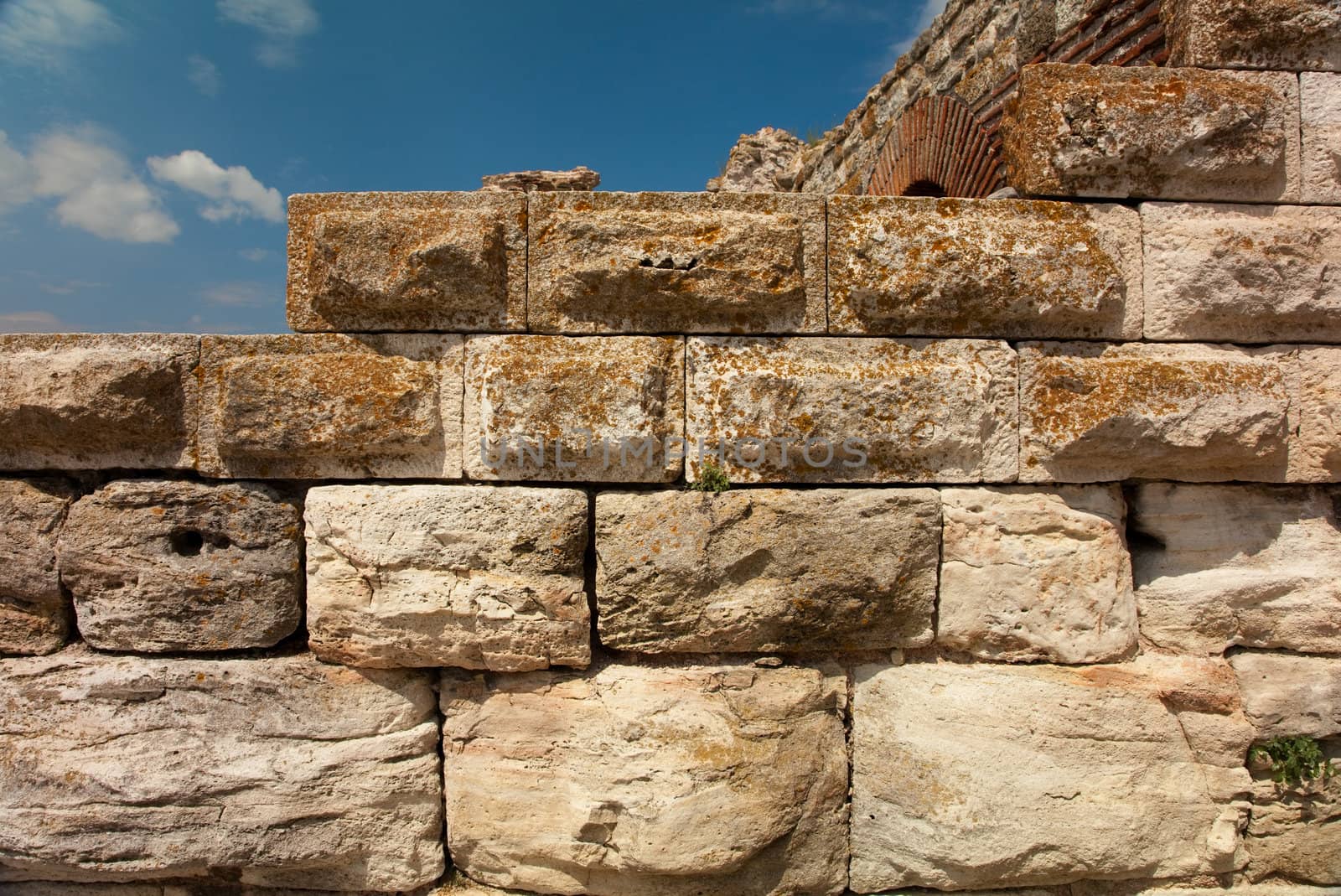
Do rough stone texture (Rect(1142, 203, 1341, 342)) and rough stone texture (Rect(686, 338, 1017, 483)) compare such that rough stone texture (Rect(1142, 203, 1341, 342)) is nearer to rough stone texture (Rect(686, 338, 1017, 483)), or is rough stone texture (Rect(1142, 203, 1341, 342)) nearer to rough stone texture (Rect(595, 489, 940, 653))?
rough stone texture (Rect(686, 338, 1017, 483))

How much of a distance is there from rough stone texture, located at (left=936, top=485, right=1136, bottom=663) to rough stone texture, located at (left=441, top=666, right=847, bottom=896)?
522 mm

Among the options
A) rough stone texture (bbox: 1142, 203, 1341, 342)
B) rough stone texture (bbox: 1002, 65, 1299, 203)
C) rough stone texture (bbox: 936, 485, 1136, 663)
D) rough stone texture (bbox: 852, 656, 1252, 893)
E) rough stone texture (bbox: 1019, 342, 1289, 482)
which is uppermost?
rough stone texture (bbox: 1002, 65, 1299, 203)

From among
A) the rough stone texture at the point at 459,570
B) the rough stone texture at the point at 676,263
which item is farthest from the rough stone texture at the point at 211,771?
the rough stone texture at the point at 676,263

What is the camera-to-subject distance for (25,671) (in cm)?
240

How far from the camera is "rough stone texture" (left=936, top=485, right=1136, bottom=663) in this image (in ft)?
7.70

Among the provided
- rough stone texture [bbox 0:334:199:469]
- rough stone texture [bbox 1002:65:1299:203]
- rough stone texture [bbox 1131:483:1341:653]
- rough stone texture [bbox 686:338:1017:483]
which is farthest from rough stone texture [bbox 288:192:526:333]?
rough stone texture [bbox 1131:483:1341:653]

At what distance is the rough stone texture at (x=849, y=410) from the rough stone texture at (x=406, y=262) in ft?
2.17

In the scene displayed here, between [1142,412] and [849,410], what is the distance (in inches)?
35.8

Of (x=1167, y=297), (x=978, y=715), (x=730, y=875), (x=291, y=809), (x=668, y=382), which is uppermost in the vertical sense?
(x=1167, y=297)

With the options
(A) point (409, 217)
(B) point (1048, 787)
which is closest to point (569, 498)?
(A) point (409, 217)

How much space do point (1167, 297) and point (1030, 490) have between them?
762 mm

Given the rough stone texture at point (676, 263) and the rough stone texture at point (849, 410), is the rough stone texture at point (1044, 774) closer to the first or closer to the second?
the rough stone texture at point (849, 410)

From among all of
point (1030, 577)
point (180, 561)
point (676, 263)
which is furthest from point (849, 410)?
point (180, 561)

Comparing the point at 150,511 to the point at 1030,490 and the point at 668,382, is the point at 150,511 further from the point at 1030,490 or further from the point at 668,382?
the point at 1030,490
